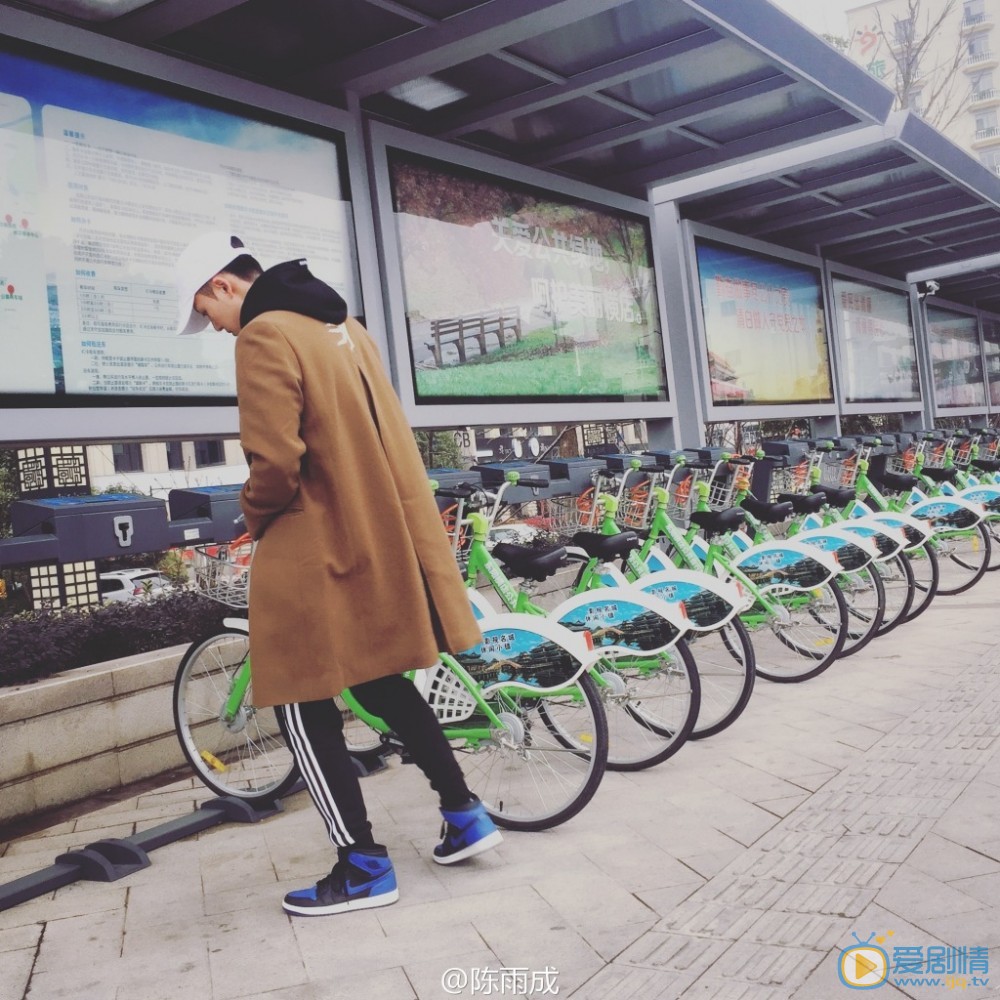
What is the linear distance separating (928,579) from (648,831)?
12.9 ft

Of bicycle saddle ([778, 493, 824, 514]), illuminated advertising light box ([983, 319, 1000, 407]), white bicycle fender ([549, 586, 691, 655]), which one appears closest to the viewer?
white bicycle fender ([549, 586, 691, 655])

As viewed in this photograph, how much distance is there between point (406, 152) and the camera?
5961 mm

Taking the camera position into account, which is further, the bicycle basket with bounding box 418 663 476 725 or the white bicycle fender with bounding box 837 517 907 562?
the white bicycle fender with bounding box 837 517 907 562

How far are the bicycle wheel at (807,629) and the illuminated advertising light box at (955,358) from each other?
936 centimetres

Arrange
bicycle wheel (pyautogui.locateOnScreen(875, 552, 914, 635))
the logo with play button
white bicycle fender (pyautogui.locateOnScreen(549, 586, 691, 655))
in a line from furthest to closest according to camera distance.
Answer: bicycle wheel (pyautogui.locateOnScreen(875, 552, 914, 635)) → white bicycle fender (pyautogui.locateOnScreen(549, 586, 691, 655)) → the logo with play button

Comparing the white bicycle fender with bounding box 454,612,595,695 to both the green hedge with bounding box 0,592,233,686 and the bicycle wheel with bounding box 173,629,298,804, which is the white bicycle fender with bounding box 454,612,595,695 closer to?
the bicycle wheel with bounding box 173,629,298,804

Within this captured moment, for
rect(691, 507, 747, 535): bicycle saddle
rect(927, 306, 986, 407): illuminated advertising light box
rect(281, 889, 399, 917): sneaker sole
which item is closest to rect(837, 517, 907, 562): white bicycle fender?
rect(691, 507, 747, 535): bicycle saddle

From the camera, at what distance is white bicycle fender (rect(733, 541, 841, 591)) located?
5.10 meters

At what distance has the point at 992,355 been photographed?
16.5 m

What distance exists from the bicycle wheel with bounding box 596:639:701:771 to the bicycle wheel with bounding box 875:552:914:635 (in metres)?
2.60

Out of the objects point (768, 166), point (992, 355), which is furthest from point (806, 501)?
point (992, 355)

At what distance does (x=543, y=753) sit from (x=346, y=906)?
3.70ft

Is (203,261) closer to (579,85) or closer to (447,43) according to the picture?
(447,43)

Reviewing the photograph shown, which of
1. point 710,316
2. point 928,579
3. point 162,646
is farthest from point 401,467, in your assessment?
point 710,316
